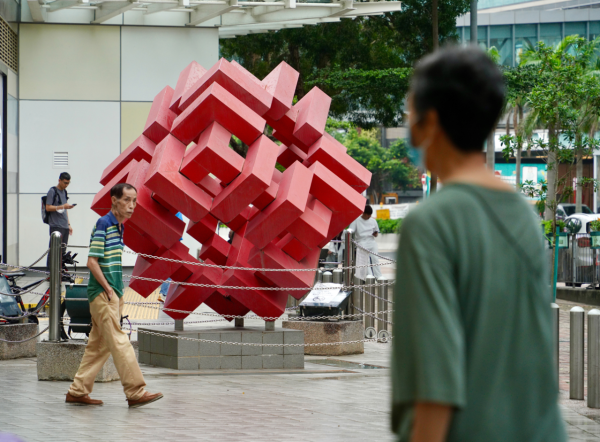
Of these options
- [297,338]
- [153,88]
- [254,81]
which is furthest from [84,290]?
[153,88]

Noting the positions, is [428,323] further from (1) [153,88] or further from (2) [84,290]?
(1) [153,88]

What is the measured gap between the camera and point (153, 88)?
64.1ft

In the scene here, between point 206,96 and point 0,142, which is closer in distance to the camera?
point 206,96

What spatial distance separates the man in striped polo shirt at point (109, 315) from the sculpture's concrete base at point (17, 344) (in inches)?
125

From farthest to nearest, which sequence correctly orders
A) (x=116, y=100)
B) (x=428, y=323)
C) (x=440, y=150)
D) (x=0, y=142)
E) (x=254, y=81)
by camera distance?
(x=116, y=100)
(x=0, y=142)
(x=254, y=81)
(x=440, y=150)
(x=428, y=323)

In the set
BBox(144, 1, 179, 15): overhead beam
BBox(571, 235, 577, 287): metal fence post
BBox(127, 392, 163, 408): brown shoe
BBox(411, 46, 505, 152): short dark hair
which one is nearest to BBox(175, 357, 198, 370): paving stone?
BBox(127, 392, 163, 408): brown shoe

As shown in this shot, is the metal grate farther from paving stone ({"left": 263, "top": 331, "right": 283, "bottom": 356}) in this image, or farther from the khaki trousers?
the khaki trousers

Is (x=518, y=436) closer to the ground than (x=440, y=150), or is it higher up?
closer to the ground

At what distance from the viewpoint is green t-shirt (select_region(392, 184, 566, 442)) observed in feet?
5.76

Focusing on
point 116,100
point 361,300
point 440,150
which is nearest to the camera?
point 440,150

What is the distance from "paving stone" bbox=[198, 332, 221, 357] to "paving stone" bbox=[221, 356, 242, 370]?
0.12m

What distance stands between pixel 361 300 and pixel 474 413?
10691 millimetres

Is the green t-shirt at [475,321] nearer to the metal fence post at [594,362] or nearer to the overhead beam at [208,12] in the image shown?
the metal fence post at [594,362]

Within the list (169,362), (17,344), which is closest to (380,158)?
(17,344)
